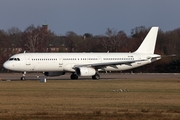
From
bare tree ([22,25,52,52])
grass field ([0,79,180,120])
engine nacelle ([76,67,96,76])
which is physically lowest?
grass field ([0,79,180,120])

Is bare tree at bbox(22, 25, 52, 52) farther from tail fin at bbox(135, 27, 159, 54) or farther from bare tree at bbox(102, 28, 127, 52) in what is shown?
tail fin at bbox(135, 27, 159, 54)

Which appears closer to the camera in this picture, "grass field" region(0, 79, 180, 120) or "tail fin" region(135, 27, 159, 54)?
"grass field" region(0, 79, 180, 120)

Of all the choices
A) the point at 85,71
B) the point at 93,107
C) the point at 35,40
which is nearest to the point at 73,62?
the point at 85,71

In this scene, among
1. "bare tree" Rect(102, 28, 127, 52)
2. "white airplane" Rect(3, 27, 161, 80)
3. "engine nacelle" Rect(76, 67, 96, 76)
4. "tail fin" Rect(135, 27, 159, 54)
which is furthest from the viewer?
"bare tree" Rect(102, 28, 127, 52)

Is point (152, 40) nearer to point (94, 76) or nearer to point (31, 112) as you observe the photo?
point (94, 76)

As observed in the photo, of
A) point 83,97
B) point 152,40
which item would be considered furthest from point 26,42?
point 83,97

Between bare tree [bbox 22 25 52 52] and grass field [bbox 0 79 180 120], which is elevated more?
bare tree [bbox 22 25 52 52]

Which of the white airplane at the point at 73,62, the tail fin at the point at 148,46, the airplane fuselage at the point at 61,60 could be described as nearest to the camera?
the airplane fuselage at the point at 61,60

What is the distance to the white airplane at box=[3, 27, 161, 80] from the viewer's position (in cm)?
5888

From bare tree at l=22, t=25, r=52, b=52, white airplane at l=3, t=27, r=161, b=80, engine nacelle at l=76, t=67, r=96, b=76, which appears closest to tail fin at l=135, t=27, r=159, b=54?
white airplane at l=3, t=27, r=161, b=80

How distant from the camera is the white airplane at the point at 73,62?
58875 mm

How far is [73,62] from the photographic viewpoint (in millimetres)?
61375

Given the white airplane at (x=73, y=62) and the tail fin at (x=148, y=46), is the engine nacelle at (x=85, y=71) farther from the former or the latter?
the tail fin at (x=148, y=46)

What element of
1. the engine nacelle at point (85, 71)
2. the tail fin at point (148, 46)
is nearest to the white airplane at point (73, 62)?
the engine nacelle at point (85, 71)
